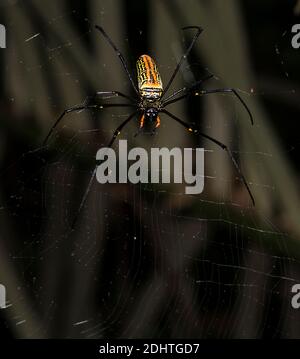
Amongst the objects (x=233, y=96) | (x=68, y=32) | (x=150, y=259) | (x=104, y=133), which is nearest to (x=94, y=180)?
(x=104, y=133)

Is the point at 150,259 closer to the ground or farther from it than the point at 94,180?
closer to the ground

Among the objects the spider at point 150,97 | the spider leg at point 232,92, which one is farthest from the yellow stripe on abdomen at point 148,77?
the spider leg at point 232,92

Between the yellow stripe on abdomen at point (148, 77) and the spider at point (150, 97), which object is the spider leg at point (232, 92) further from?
the yellow stripe on abdomen at point (148, 77)

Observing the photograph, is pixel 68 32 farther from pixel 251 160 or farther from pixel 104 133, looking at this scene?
pixel 251 160

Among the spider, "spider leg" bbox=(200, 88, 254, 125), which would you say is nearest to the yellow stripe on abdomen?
the spider

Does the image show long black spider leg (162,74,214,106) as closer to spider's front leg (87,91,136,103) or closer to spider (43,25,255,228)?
spider (43,25,255,228)

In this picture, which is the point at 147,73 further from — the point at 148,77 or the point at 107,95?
the point at 107,95

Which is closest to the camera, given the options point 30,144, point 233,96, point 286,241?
point 286,241

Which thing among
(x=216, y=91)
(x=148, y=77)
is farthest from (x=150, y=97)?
(x=216, y=91)
